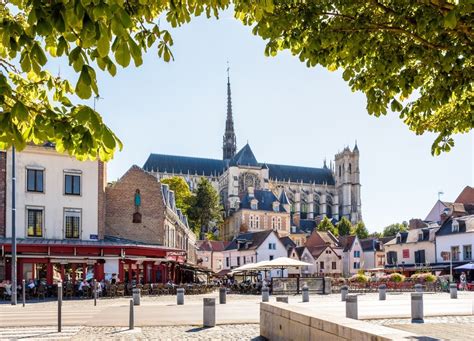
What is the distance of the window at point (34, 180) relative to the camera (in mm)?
39219

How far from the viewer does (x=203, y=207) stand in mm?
107938

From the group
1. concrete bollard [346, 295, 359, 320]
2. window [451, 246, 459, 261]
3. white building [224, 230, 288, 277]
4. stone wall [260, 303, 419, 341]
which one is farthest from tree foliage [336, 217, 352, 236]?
stone wall [260, 303, 419, 341]

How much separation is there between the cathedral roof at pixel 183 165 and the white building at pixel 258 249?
67969 millimetres

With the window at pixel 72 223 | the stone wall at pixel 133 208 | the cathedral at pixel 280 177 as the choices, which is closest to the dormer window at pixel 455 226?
the stone wall at pixel 133 208

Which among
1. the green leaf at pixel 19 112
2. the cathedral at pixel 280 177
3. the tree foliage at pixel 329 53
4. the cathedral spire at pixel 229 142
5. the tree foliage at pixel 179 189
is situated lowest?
the green leaf at pixel 19 112

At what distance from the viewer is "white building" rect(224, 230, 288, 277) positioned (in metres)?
75.9

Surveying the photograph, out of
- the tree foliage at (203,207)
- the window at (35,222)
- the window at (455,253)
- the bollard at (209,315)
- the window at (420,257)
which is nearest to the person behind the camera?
the bollard at (209,315)

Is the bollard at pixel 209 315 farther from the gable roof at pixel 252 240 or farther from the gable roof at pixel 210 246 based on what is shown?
the gable roof at pixel 210 246

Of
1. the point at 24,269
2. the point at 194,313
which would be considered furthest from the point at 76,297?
the point at 194,313

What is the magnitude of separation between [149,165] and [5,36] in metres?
144

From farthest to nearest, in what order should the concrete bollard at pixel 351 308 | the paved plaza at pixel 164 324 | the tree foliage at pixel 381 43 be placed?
1. the concrete bollard at pixel 351 308
2. the paved plaza at pixel 164 324
3. the tree foliage at pixel 381 43

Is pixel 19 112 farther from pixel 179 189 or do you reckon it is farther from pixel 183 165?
pixel 183 165

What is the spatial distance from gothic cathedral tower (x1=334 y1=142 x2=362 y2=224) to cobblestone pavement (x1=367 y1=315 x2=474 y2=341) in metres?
147

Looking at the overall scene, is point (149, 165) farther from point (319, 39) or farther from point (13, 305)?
point (319, 39)
